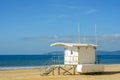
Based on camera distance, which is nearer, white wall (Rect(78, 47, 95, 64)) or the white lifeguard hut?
the white lifeguard hut

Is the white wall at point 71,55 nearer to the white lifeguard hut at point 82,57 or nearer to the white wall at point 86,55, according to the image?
the white lifeguard hut at point 82,57

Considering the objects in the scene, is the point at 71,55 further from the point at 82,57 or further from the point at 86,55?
the point at 86,55

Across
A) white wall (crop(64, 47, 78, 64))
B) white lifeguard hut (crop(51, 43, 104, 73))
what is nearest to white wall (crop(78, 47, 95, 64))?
white lifeguard hut (crop(51, 43, 104, 73))

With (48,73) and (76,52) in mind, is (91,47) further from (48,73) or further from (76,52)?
(48,73)

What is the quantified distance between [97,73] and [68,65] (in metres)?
2.87

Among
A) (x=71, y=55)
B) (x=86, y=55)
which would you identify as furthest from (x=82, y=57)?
(x=71, y=55)

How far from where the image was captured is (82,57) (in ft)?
100

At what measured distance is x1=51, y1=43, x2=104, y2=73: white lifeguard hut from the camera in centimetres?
3003

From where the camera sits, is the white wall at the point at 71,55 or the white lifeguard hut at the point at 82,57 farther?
the white wall at the point at 71,55

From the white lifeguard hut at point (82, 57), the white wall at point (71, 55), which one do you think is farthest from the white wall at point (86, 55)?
the white wall at point (71, 55)

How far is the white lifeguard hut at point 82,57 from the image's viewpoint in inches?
1182

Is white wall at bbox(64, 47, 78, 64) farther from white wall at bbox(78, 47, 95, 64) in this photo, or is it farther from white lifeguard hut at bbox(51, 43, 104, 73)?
white wall at bbox(78, 47, 95, 64)

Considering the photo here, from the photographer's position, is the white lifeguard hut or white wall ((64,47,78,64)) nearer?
the white lifeguard hut

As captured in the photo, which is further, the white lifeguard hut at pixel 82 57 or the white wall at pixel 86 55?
the white wall at pixel 86 55
